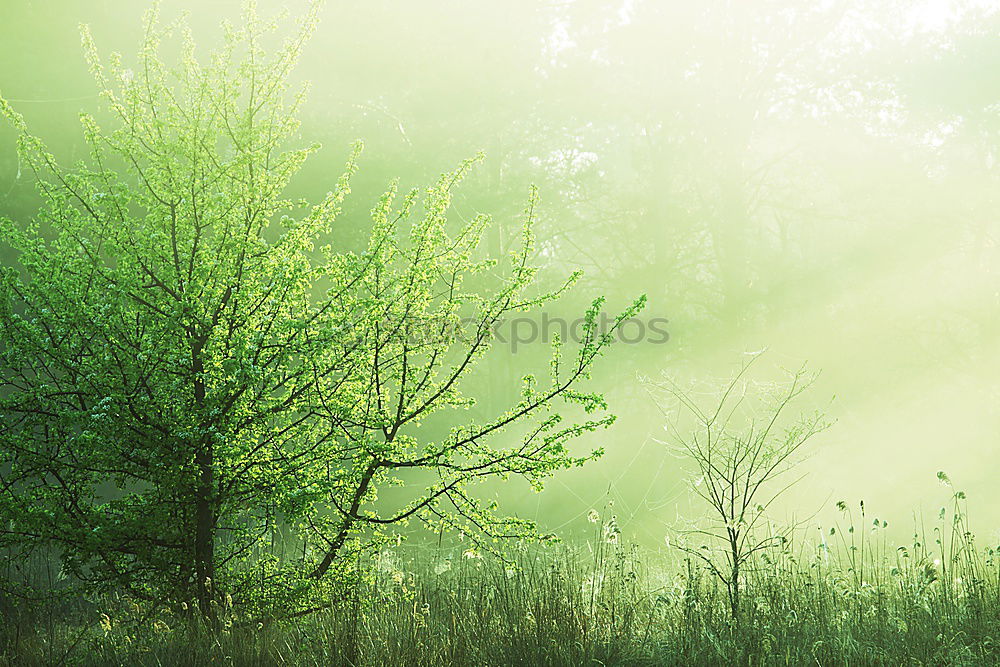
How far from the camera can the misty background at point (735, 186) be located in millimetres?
14094

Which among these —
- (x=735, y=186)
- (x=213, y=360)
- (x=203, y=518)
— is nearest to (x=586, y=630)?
(x=203, y=518)

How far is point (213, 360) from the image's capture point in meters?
4.45

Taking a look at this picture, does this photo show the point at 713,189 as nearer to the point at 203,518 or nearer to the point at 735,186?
the point at 735,186

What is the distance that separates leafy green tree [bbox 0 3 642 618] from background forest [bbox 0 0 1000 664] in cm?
708

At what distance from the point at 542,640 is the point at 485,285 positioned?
9.40 m

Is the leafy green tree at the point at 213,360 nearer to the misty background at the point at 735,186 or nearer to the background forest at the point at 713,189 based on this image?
the background forest at the point at 713,189

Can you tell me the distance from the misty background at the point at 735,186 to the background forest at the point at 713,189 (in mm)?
42

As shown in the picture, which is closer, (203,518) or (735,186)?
(203,518)

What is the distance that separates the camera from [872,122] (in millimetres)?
15312

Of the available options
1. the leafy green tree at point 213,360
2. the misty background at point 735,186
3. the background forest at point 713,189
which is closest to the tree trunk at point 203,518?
the leafy green tree at point 213,360

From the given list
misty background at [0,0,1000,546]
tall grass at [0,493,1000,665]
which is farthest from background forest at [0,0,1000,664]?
tall grass at [0,493,1000,665]

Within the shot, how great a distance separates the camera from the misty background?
1409cm

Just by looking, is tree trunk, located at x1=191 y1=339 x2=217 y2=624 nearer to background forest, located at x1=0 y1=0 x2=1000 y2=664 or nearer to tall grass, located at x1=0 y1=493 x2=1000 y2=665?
tall grass, located at x1=0 y1=493 x2=1000 y2=665

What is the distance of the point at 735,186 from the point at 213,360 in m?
12.8
